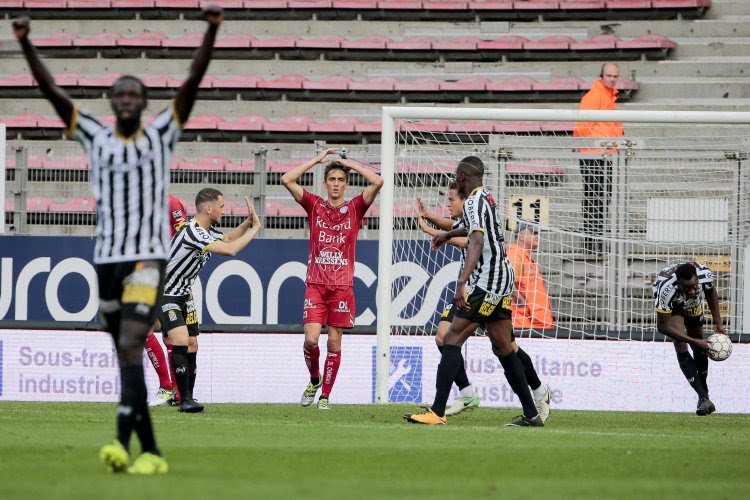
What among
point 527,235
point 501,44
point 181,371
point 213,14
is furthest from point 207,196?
point 501,44

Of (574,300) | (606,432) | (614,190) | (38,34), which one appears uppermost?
(38,34)

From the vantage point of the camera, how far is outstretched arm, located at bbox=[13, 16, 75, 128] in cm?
640

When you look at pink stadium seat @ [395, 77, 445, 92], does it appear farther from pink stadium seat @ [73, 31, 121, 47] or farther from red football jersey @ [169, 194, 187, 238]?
red football jersey @ [169, 194, 187, 238]

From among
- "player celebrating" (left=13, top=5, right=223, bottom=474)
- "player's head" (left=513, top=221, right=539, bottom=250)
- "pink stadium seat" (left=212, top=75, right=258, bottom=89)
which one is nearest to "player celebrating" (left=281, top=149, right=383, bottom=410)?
"player's head" (left=513, top=221, right=539, bottom=250)

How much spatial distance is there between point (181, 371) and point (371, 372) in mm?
3180

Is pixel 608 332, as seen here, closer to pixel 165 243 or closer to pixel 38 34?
pixel 165 243

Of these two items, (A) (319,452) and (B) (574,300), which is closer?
(A) (319,452)

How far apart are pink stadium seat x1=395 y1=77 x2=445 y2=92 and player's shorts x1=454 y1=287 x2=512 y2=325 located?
10117 millimetres

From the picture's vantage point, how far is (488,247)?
9.70 meters

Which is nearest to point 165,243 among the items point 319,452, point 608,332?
point 319,452

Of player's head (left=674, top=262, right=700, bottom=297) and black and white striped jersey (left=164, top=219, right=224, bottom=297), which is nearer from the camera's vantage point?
black and white striped jersey (left=164, top=219, right=224, bottom=297)

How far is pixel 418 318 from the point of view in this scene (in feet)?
45.6

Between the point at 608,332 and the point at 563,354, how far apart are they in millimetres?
675

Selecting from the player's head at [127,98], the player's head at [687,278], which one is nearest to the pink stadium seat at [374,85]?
the player's head at [687,278]
